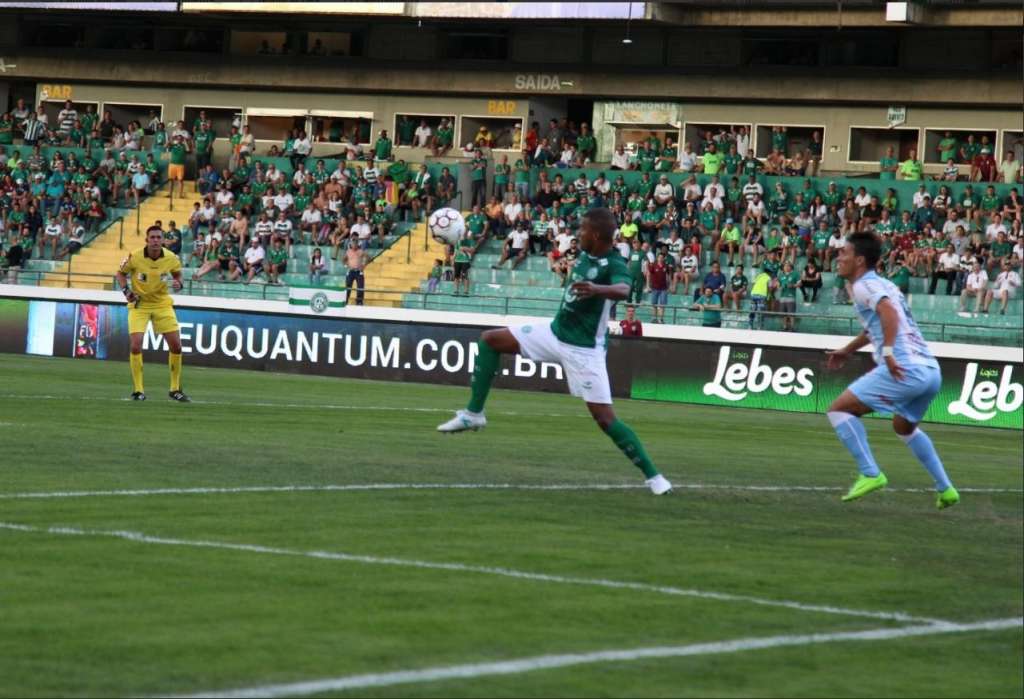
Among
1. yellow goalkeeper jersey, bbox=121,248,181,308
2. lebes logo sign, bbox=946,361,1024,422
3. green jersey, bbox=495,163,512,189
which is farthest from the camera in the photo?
green jersey, bbox=495,163,512,189

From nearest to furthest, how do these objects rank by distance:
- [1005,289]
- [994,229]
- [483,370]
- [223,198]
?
1. [483,370]
2. [1005,289]
3. [994,229]
4. [223,198]

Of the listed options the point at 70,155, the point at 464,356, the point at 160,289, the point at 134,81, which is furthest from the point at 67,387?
the point at 134,81

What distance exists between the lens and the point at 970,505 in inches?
580

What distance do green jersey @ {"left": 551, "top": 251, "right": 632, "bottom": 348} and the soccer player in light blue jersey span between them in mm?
1665

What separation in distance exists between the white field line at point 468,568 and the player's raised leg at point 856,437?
4.13m

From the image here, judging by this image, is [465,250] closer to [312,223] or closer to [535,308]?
[535,308]

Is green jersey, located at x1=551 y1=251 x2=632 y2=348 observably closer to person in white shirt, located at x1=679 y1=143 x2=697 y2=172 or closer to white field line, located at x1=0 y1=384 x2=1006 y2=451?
white field line, located at x1=0 y1=384 x2=1006 y2=451

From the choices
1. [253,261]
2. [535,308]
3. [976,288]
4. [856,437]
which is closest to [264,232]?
[253,261]

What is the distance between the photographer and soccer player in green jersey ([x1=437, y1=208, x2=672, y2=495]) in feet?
43.7

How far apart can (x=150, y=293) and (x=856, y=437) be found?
39.2 feet

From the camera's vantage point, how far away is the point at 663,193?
41281 mm

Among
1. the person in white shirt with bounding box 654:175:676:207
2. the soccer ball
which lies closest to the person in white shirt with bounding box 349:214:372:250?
the person in white shirt with bounding box 654:175:676:207

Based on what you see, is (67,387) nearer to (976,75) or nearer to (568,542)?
(568,542)

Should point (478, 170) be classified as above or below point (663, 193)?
above
